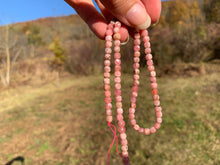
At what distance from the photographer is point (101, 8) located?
2.43ft

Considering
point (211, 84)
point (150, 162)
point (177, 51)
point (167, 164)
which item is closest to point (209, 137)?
point (167, 164)

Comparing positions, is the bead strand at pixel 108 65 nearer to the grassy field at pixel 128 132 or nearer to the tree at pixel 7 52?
the grassy field at pixel 128 132

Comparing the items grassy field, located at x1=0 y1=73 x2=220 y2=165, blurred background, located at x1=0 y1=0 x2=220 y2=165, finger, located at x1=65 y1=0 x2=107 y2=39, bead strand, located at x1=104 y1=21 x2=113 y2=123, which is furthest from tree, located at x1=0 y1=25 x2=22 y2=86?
bead strand, located at x1=104 y1=21 x2=113 y2=123

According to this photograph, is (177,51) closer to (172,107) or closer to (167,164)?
(172,107)

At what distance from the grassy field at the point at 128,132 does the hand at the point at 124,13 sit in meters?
0.28

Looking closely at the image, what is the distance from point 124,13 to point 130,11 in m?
0.02

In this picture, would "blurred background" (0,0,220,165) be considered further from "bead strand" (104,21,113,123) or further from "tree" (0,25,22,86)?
"tree" (0,25,22,86)

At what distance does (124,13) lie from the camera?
55 centimetres

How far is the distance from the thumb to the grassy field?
1.04ft

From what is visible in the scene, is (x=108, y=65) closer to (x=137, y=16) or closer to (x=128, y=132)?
(x=137, y=16)

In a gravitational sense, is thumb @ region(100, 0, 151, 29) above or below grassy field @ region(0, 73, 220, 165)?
above

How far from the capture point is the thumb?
1.75 ft

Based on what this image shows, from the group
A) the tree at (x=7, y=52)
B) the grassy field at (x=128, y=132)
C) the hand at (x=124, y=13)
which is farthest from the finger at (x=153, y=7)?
the tree at (x=7, y=52)

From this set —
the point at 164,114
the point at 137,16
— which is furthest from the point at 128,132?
the point at 137,16
